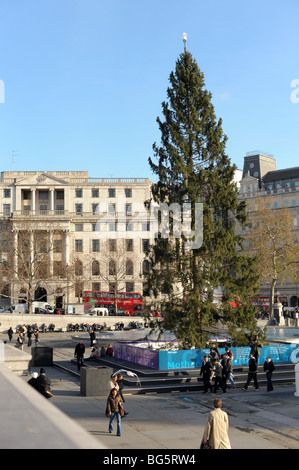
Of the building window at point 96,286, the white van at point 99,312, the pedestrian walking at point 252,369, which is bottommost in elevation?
the white van at point 99,312

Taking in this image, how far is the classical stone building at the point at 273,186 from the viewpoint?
290 ft

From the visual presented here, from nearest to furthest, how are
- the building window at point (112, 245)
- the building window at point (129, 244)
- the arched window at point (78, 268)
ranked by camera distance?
the arched window at point (78, 268) < the building window at point (112, 245) < the building window at point (129, 244)

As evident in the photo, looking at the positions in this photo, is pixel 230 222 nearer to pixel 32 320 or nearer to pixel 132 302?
pixel 32 320

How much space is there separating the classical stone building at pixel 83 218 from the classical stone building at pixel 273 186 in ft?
65.3

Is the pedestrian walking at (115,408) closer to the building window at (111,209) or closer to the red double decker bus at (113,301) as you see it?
the red double decker bus at (113,301)

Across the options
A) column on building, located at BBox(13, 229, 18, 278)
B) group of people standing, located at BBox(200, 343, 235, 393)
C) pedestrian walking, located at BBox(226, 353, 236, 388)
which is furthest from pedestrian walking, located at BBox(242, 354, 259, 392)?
column on building, located at BBox(13, 229, 18, 278)

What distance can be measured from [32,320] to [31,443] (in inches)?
2344

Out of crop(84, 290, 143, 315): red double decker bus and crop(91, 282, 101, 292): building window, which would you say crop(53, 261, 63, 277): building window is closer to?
crop(84, 290, 143, 315): red double decker bus

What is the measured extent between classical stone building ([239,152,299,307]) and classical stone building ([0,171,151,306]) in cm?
1992

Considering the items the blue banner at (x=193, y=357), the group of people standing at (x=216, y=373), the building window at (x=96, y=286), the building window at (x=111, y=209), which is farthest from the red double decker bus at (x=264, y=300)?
the group of people standing at (x=216, y=373)

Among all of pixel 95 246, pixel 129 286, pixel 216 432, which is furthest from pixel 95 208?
pixel 216 432

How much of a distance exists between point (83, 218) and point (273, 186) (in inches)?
1398

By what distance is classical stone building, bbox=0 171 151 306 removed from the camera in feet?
281
